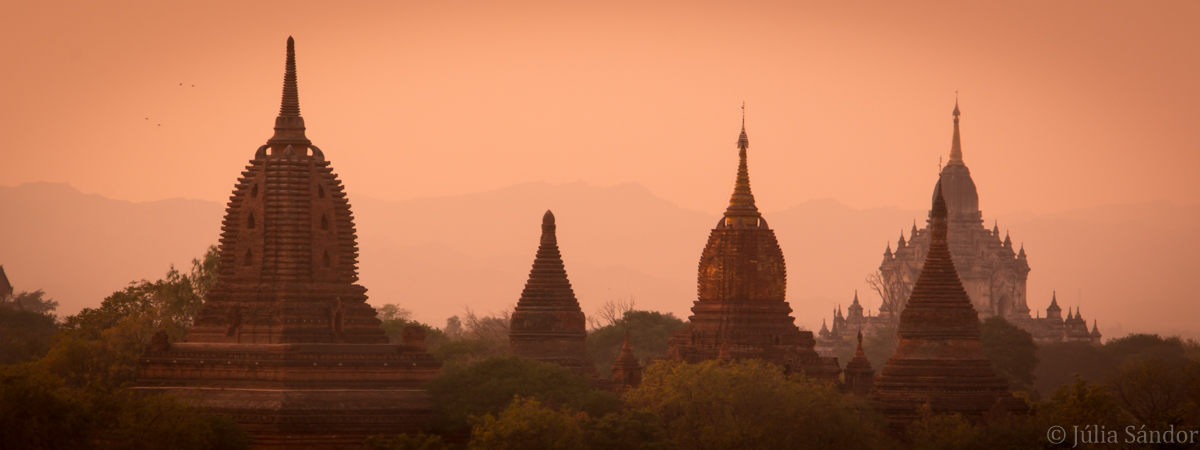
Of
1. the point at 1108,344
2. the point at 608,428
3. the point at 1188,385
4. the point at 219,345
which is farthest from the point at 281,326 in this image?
the point at 1108,344

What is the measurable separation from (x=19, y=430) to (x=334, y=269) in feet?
42.6

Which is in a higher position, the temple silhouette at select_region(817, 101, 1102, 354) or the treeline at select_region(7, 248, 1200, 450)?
the temple silhouette at select_region(817, 101, 1102, 354)

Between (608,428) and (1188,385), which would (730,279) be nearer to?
(1188,385)

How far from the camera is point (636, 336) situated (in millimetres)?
106375

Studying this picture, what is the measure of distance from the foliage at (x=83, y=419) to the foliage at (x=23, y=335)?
64.1 ft

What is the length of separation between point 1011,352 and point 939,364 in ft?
114

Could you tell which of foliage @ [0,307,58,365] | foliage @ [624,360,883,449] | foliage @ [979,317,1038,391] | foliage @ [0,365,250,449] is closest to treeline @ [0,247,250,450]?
foliage @ [0,365,250,449]

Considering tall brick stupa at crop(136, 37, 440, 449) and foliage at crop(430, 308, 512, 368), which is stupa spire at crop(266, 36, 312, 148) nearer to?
tall brick stupa at crop(136, 37, 440, 449)

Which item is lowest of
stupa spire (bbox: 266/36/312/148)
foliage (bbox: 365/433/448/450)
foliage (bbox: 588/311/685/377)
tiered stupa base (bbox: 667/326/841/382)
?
foliage (bbox: 365/433/448/450)

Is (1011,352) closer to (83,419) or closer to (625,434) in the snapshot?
(625,434)

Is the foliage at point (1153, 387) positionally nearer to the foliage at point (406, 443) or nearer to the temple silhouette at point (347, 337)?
the temple silhouette at point (347, 337)

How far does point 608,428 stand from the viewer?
5322 centimetres

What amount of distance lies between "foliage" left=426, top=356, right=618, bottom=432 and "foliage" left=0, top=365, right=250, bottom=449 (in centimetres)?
741

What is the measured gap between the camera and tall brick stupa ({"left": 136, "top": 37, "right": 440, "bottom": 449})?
2128 inches
